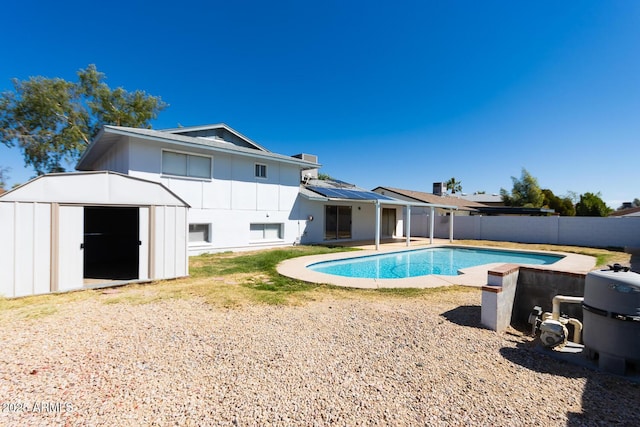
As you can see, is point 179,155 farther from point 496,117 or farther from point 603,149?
point 603,149

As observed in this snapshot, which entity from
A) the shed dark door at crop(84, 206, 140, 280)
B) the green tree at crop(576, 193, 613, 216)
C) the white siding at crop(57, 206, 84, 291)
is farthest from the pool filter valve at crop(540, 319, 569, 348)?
the green tree at crop(576, 193, 613, 216)

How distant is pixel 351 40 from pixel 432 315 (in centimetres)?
1650

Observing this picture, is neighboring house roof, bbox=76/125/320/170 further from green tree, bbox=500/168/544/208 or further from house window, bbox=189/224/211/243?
green tree, bbox=500/168/544/208

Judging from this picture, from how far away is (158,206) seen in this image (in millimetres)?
8805

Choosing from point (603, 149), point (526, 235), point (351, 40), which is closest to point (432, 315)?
point (351, 40)

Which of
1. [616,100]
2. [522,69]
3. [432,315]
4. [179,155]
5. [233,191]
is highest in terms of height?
[522,69]

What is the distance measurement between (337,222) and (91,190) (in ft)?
48.9

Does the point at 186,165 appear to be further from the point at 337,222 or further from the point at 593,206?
the point at 593,206

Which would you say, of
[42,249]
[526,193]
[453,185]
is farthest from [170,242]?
[453,185]

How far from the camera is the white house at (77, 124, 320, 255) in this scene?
12.8 m

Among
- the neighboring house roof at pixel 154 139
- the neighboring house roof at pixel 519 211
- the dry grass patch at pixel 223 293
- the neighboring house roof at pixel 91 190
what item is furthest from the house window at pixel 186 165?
the neighboring house roof at pixel 519 211

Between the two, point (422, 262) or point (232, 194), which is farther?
point (232, 194)

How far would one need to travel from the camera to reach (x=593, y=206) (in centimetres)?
3541

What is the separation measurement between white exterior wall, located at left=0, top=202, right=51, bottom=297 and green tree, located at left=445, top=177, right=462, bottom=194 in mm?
70916
